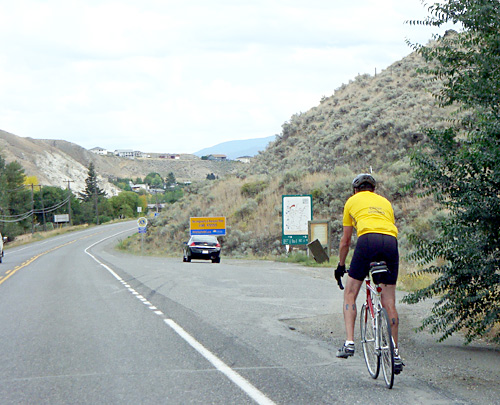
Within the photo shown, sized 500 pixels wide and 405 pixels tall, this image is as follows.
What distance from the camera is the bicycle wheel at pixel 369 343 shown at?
623 centimetres

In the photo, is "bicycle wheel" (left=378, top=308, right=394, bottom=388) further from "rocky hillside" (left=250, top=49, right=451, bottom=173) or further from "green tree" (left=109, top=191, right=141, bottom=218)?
"green tree" (left=109, top=191, right=141, bottom=218)

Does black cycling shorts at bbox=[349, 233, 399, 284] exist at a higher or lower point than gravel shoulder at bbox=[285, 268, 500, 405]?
higher

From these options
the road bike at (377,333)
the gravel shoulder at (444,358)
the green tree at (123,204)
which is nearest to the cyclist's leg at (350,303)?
the road bike at (377,333)

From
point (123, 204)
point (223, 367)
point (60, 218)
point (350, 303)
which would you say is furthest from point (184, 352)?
point (123, 204)

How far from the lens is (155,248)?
4847 centimetres

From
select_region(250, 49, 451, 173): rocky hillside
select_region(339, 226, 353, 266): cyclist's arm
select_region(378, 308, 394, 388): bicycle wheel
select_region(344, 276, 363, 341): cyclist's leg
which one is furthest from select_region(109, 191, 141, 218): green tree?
select_region(378, 308, 394, 388): bicycle wheel

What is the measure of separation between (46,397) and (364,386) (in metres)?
2.99

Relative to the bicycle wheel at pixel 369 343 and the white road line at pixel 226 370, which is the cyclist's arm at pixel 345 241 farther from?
the white road line at pixel 226 370

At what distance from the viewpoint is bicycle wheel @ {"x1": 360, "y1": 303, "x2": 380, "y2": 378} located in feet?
20.4

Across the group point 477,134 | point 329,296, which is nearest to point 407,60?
point 329,296

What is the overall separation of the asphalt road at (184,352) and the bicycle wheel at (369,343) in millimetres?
128

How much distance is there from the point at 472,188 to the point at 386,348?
2.37 m

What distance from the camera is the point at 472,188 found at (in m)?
7.18

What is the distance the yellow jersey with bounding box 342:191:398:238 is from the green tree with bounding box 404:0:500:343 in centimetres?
122
